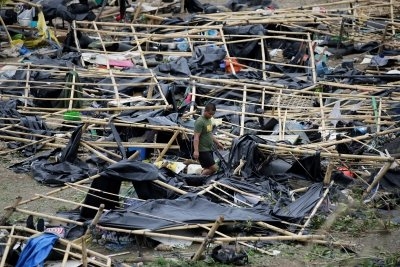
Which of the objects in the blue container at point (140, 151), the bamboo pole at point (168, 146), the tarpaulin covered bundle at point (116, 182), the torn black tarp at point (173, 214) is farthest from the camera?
the blue container at point (140, 151)

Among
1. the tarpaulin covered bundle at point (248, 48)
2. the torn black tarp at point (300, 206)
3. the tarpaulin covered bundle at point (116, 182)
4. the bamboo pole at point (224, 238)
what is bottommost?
the tarpaulin covered bundle at point (248, 48)

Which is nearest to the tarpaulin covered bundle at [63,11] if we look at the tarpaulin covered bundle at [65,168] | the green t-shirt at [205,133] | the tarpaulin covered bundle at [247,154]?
the tarpaulin covered bundle at [65,168]

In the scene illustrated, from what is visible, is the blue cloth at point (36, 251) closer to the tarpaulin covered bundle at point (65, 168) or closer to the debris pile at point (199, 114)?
the debris pile at point (199, 114)

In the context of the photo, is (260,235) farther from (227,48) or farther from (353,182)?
(227,48)

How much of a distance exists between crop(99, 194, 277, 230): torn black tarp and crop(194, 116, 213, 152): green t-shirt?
5.91ft

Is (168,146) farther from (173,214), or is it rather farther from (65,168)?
(173,214)

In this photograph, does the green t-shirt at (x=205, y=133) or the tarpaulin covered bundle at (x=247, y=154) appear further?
the green t-shirt at (x=205, y=133)

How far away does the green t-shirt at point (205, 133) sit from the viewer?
16.5 m

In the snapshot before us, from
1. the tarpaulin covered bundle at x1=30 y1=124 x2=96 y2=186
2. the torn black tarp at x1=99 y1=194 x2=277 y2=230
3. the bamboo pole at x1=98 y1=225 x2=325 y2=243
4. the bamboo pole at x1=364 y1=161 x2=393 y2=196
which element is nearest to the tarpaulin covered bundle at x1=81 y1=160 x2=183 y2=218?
the torn black tarp at x1=99 y1=194 x2=277 y2=230

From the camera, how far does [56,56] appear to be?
80.2ft

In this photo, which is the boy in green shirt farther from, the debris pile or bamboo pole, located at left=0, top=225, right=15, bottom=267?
bamboo pole, located at left=0, top=225, right=15, bottom=267

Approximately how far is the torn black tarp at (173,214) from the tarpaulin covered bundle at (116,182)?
0.41 m

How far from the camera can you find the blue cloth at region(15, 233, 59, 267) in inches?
500

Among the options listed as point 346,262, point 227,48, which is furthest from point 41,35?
point 346,262
